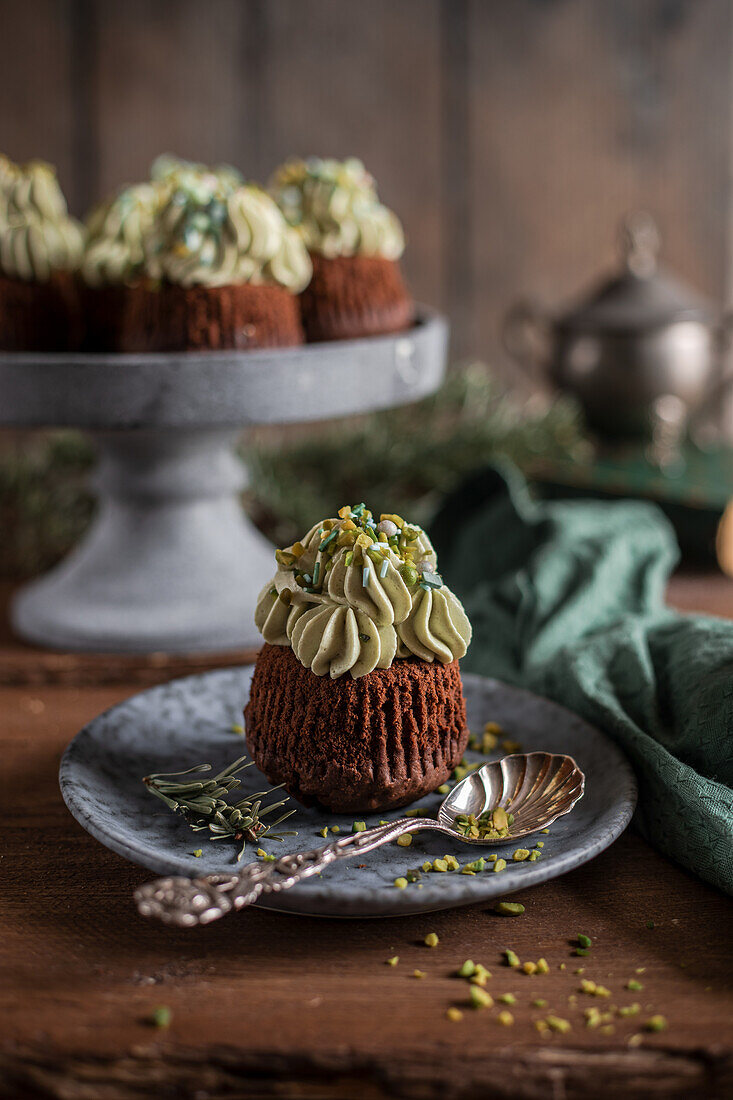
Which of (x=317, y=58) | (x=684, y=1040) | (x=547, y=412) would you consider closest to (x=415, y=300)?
(x=317, y=58)

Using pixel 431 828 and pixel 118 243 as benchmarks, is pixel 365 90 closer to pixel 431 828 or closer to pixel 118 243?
pixel 118 243

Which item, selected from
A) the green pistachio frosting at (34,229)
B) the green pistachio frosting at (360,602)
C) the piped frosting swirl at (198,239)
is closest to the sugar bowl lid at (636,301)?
the piped frosting swirl at (198,239)

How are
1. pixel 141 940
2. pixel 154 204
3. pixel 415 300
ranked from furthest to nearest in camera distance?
1. pixel 415 300
2. pixel 154 204
3. pixel 141 940

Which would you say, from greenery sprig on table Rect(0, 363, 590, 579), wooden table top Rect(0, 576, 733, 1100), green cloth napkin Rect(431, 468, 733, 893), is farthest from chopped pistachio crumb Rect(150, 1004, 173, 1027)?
greenery sprig on table Rect(0, 363, 590, 579)

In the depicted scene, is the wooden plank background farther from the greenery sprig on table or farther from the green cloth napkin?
the green cloth napkin

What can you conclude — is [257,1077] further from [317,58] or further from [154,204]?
[317,58]

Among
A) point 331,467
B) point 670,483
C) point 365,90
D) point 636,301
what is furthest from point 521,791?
point 365,90
